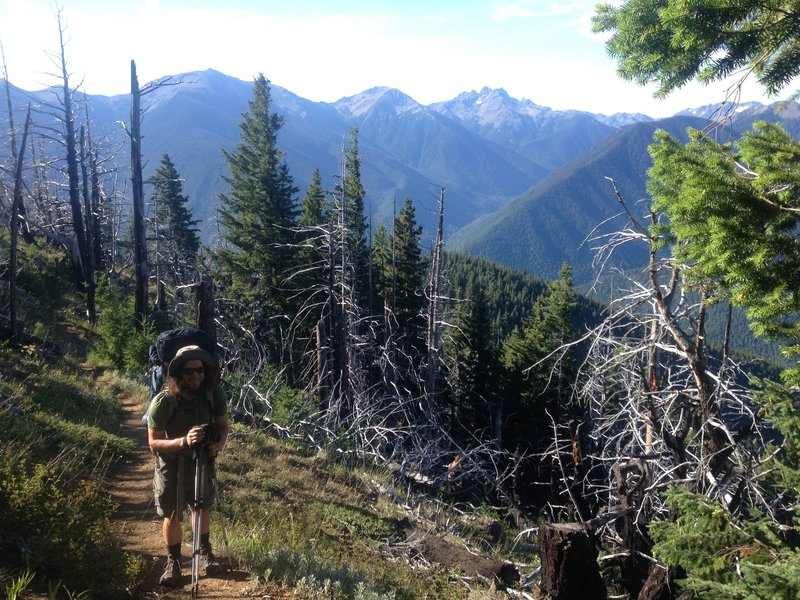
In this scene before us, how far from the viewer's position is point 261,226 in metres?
21.9

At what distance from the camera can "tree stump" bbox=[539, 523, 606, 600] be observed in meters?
4.32

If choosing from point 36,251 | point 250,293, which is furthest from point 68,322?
point 36,251

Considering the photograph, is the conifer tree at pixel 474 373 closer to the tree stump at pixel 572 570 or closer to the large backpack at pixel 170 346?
the tree stump at pixel 572 570

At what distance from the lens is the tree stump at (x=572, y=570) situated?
4.32 metres

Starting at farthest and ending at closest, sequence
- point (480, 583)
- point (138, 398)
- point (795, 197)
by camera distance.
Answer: point (138, 398) → point (480, 583) → point (795, 197)

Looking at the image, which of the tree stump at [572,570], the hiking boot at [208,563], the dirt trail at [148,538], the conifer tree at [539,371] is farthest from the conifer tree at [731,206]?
the conifer tree at [539,371]

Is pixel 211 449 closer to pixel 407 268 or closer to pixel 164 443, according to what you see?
pixel 164 443

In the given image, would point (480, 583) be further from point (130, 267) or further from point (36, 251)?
point (130, 267)

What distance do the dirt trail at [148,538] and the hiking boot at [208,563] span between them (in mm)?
72

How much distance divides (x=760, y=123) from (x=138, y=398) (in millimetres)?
11266

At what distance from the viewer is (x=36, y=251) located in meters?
22.8

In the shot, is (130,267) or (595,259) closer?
(595,259)

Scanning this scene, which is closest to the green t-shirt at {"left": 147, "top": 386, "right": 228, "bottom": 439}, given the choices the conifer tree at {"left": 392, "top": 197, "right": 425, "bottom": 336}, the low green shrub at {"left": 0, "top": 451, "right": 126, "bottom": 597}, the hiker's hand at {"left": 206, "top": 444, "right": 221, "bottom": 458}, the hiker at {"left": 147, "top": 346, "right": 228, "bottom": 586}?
the hiker at {"left": 147, "top": 346, "right": 228, "bottom": 586}

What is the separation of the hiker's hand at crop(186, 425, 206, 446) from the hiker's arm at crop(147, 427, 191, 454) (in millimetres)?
99
